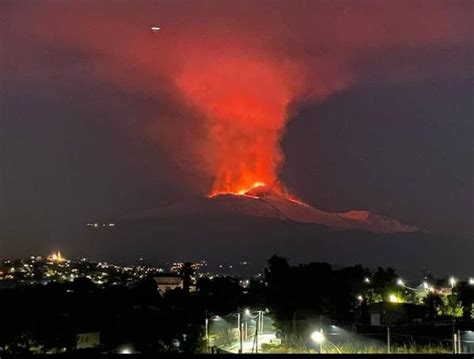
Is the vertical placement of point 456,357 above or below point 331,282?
below

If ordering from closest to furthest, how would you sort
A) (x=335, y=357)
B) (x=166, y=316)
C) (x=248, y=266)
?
(x=335, y=357) → (x=166, y=316) → (x=248, y=266)

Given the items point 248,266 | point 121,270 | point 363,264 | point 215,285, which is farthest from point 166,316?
point 121,270

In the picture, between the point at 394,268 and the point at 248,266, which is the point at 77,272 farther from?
the point at 394,268

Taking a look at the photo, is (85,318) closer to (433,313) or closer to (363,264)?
(433,313)

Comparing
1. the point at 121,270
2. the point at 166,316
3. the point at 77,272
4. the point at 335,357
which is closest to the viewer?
the point at 335,357

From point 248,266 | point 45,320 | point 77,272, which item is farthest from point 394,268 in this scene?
point 77,272

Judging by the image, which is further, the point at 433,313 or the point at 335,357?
the point at 433,313

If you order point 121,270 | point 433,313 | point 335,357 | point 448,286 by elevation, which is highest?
point 121,270
